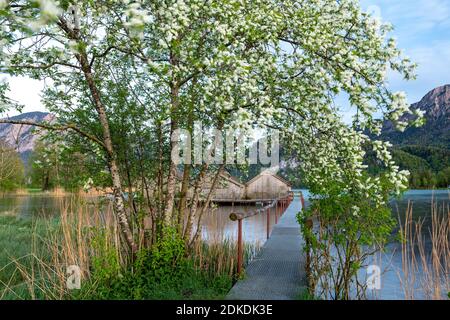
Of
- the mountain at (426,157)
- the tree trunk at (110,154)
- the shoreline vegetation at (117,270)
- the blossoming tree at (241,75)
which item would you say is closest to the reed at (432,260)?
the blossoming tree at (241,75)

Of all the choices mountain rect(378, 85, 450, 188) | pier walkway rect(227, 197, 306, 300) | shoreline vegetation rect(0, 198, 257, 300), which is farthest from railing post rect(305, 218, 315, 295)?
mountain rect(378, 85, 450, 188)

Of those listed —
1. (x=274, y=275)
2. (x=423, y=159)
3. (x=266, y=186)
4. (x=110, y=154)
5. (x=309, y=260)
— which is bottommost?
(x=274, y=275)

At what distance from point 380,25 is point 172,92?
11.9 feet

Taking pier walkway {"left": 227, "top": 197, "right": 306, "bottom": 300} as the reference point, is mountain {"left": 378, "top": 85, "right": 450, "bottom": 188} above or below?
above

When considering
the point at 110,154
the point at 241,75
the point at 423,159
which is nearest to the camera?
the point at 241,75

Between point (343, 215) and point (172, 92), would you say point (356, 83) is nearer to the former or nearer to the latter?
point (343, 215)

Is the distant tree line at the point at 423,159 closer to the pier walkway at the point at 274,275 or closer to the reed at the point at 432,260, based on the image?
the pier walkway at the point at 274,275

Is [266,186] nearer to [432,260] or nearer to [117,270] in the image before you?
[117,270]

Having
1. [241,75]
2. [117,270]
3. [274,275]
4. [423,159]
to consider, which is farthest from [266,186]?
[423,159]

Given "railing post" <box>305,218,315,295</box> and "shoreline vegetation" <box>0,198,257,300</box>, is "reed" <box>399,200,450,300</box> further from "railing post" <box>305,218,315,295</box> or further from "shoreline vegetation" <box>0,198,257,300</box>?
"shoreline vegetation" <box>0,198,257,300</box>

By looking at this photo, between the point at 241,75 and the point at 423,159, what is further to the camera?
the point at 423,159

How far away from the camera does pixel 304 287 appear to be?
6.48 m

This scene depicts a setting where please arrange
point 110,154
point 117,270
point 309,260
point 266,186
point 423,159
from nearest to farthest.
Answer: point 309,260
point 110,154
point 117,270
point 266,186
point 423,159

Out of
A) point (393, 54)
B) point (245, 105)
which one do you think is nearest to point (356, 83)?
point (393, 54)
